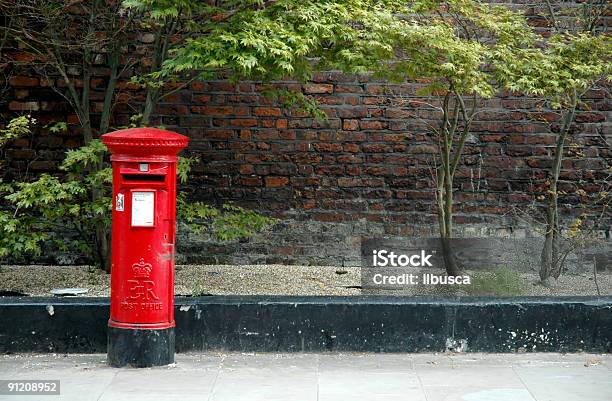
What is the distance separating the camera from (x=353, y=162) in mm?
9953

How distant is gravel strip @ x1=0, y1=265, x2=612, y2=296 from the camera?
27.5 ft

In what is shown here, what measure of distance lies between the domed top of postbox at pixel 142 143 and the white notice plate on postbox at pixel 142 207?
0.27m

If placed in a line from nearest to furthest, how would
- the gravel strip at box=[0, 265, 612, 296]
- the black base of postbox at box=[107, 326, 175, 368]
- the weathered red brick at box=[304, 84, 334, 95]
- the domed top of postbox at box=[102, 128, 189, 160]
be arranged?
the domed top of postbox at box=[102, 128, 189, 160] → the black base of postbox at box=[107, 326, 175, 368] → the gravel strip at box=[0, 265, 612, 296] → the weathered red brick at box=[304, 84, 334, 95]

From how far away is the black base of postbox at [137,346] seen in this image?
20.4 ft

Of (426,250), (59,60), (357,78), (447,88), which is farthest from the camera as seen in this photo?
(357,78)

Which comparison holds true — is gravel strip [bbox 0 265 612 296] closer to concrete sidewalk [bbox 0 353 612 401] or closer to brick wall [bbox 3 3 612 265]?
brick wall [bbox 3 3 612 265]

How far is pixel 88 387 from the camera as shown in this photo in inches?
229

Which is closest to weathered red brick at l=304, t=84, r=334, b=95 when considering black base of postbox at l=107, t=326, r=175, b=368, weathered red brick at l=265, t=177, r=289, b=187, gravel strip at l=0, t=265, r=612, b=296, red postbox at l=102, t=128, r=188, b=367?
weathered red brick at l=265, t=177, r=289, b=187

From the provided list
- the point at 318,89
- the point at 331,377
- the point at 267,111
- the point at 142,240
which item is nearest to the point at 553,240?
the point at 318,89

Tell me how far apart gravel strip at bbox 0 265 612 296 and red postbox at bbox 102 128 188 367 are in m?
1.77

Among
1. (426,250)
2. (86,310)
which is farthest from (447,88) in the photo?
(86,310)

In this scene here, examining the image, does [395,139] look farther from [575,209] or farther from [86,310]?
[86,310]

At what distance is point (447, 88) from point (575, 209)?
10.1ft

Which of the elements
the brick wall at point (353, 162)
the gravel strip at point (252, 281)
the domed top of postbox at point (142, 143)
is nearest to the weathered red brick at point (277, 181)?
the brick wall at point (353, 162)
